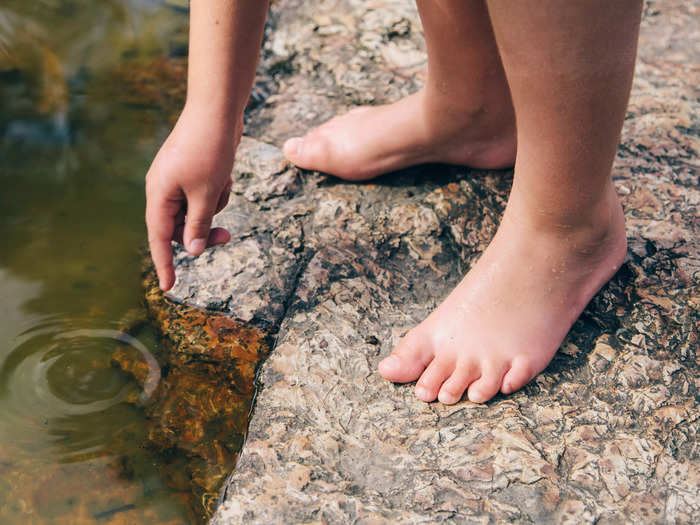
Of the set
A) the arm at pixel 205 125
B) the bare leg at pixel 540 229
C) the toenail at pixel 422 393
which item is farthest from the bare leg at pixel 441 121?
the toenail at pixel 422 393

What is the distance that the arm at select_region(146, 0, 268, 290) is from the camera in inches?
49.9

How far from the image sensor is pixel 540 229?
1373mm

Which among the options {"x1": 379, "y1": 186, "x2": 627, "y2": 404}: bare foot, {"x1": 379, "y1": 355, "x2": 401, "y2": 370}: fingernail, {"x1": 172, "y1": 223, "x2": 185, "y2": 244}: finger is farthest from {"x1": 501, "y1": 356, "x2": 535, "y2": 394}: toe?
{"x1": 172, "y1": 223, "x2": 185, "y2": 244}: finger

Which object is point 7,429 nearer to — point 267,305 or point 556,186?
point 267,305

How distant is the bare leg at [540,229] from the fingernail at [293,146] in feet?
2.41

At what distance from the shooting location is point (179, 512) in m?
1.44

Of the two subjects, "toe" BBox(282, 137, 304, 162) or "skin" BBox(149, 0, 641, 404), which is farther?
"toe" BBox(282, 137, 304, 162)

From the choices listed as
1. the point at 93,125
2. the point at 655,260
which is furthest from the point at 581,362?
the point at 93,125

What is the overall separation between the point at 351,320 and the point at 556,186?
0.59m

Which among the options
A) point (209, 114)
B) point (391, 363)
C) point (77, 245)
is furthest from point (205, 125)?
point (77, 245)

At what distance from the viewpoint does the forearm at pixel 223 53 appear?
1.25 metres

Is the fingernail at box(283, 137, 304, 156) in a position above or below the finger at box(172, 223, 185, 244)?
below

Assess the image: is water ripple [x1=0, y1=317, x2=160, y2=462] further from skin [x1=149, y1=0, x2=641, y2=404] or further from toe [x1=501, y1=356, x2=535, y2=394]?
toe [x1=501, y1=356, x2=535, y2=394]

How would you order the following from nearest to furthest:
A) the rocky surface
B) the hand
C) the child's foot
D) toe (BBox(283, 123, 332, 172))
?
1. the rocky surface
2. the hand
3. the child's foot
4. toe (BBox(283, 123, 332, 172))
